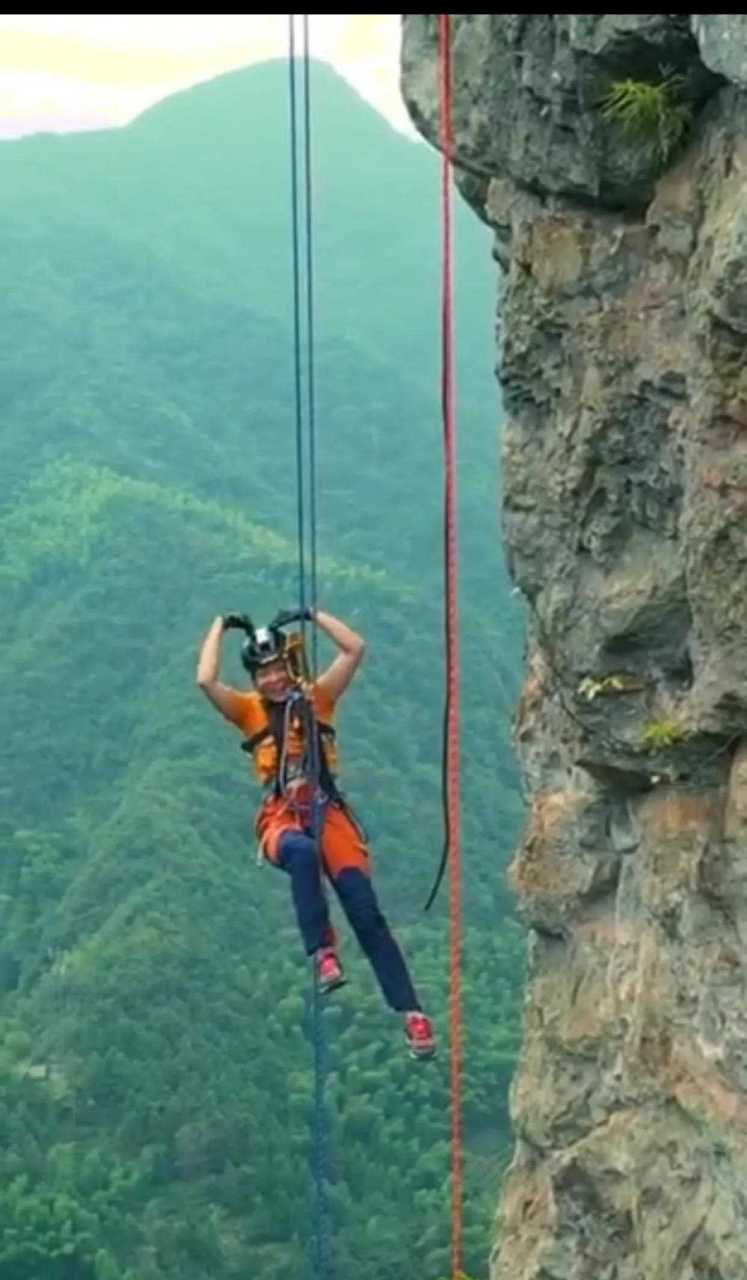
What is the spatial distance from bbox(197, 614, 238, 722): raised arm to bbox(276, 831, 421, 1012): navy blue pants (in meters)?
0.65

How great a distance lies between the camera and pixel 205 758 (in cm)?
6681

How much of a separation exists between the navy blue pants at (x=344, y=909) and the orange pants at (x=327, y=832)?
0.15ft

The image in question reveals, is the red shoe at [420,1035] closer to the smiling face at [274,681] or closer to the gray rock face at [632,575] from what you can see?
the gray rock face at [632,575]

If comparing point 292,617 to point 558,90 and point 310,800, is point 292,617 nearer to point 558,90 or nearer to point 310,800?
point 310,800

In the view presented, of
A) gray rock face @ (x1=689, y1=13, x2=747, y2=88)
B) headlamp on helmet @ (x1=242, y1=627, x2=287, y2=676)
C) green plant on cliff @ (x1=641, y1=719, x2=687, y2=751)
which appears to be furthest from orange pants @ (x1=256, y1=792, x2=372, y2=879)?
gray rock face @ (x1=689, y1=13, x2=747, y2=88)

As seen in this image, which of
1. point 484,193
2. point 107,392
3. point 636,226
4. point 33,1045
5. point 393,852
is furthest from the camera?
point 107,392

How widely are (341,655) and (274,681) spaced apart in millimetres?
304

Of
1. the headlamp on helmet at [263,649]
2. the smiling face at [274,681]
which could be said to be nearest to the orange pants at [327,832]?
the smiling face at [274,681]

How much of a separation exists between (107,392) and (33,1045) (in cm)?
5791

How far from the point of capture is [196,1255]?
44.3m

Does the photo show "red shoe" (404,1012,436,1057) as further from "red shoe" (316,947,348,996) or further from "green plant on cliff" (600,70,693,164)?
"green plant on cliff" (600,70,693,164)

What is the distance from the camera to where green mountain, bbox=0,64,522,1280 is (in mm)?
47438

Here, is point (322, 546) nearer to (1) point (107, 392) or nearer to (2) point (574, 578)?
(1) point (107, 392)

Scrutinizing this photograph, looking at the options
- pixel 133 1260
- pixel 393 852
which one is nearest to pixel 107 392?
pixel 393 852
